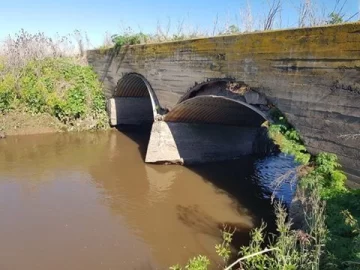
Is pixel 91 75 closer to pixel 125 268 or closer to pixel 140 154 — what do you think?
pixel 140 154

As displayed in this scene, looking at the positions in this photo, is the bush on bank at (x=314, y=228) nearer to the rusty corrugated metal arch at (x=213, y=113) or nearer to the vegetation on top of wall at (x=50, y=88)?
the rusty corrugated metal arch at (x=213, y=113)

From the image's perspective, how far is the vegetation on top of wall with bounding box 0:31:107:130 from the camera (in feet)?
67.2

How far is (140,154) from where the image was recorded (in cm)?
1648

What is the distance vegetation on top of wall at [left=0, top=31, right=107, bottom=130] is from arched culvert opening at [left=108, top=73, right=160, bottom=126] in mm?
807

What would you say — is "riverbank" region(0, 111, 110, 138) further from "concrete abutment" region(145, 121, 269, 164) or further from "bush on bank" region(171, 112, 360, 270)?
"bush on bank" region(171, 112, 360, 270)

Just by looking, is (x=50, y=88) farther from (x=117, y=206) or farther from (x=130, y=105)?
(x=117, y=206)

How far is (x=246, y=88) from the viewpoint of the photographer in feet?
30.8

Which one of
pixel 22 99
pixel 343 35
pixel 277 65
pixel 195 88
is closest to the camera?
pixel 343 35

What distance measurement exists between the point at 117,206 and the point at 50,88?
13.1 m

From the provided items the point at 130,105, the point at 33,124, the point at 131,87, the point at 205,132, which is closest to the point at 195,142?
the point at 205,132

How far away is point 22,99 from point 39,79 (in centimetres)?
162

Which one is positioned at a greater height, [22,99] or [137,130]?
[22,99]

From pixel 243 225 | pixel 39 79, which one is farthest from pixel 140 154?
pixel 39 79

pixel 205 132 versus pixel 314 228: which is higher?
pixel 314 228
